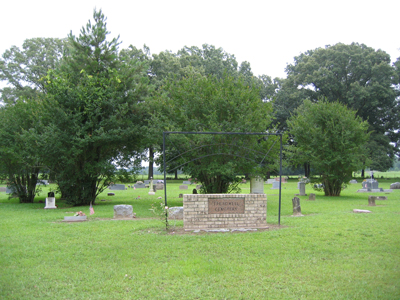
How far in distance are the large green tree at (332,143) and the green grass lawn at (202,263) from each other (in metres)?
12.3

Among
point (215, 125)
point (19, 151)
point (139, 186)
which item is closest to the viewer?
point (215, 125)

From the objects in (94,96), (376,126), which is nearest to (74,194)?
(94,96)

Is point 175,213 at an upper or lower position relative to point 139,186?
upper

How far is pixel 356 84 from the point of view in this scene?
144 ft

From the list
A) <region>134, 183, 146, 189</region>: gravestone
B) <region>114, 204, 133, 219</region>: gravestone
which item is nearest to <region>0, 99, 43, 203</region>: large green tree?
<region>114, 204, 133, 219</region>: gravestone

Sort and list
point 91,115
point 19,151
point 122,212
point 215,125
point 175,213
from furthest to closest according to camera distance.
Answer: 1. point 19,151
2. point 91,115
3. point 215,125
4. point 122,212
5. point 175,213

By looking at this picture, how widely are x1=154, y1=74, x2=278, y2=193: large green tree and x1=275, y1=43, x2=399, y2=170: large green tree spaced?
28298mm

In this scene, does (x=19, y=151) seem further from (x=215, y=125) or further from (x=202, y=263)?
(x=202, y=263)

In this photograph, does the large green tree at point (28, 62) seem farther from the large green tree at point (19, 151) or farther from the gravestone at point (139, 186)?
the large green tree at point (19, 151)

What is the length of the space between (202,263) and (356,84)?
42592 millimetres

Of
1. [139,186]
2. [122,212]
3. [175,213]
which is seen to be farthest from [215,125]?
[139,186]

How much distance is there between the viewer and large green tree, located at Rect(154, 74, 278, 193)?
1634 cm

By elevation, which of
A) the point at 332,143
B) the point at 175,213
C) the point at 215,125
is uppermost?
the point at 215,125

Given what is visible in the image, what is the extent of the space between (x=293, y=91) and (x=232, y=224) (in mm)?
40978
